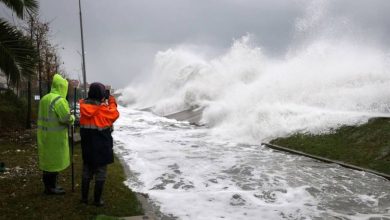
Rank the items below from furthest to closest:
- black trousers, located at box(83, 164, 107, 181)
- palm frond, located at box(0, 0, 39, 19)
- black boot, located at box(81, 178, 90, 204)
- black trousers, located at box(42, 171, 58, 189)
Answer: palm frond, located at box(0, 0, 39, 19) < black trousers, located at box(42, 171, 58, 189) < black boot, located at box(81, 178, 90, 204) < black trousers, located at box(83, 164, 107, 181)

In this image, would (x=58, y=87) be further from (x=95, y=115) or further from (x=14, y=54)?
(x=14, y=54)

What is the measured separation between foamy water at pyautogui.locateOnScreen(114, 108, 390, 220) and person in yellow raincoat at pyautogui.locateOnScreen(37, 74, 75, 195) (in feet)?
5.97

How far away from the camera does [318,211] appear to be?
657cm

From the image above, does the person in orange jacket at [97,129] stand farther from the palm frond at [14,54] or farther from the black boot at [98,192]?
the palm frond at [14,54]

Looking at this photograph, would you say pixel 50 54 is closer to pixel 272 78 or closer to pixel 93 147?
pixel 272 78

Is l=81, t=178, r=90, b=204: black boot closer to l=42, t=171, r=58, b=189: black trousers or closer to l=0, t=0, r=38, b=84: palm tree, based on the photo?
l=42, t=171, r=58, b=189: black trousers

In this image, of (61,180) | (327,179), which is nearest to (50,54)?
(61,180)

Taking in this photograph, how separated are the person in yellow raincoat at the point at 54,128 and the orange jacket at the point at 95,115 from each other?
417mm

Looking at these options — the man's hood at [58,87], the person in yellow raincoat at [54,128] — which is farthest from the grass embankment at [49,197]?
the man's hood at [58,87]

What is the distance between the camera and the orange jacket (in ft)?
18.7

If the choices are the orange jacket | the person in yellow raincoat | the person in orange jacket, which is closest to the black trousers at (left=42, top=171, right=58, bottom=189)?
the person in yellow raincoat

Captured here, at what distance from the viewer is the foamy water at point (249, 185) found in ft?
21.4

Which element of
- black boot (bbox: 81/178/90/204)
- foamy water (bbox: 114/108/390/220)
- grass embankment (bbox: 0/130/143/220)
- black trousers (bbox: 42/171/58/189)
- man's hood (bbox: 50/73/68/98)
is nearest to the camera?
grass embankment (bbox: 0/130/143/220)

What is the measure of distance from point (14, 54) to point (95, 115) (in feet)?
15.7
